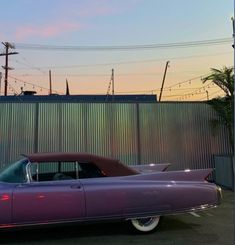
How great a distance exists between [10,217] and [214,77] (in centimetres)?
1069

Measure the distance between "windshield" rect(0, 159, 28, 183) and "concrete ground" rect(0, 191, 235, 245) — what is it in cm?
101

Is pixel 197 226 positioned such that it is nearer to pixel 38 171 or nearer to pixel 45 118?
pixel 38 171

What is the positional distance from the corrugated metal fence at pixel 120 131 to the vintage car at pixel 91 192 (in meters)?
7.49

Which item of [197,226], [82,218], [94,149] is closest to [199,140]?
[94,149]

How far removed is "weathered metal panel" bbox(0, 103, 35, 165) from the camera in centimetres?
1529

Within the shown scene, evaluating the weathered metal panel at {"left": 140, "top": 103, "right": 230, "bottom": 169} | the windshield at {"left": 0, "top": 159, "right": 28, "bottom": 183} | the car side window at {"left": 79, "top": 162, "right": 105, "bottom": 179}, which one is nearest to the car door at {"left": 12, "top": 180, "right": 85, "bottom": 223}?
the windshield at {"left": 0, "top": 159, "right": 28, "bottom": 183}

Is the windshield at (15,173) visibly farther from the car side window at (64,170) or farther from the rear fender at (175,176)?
the rear fender at (175,176)

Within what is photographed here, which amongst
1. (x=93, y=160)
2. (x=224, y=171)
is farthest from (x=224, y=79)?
(x=93, y=160)

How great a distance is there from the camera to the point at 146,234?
792cm

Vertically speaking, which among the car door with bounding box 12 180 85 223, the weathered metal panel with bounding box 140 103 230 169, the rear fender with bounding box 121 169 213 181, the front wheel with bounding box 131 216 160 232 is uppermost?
the weathered metal panel with bounding box 140 103 230 169

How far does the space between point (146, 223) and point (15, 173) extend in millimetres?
2383

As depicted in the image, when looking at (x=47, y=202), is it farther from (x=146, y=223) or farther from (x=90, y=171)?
(x=146, y=223)

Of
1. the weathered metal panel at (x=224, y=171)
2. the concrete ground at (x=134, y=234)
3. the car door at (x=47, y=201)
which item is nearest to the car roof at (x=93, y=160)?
the car door at (x=47, y=201)

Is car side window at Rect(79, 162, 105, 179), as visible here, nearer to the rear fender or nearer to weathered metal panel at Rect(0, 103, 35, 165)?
the rear fender
